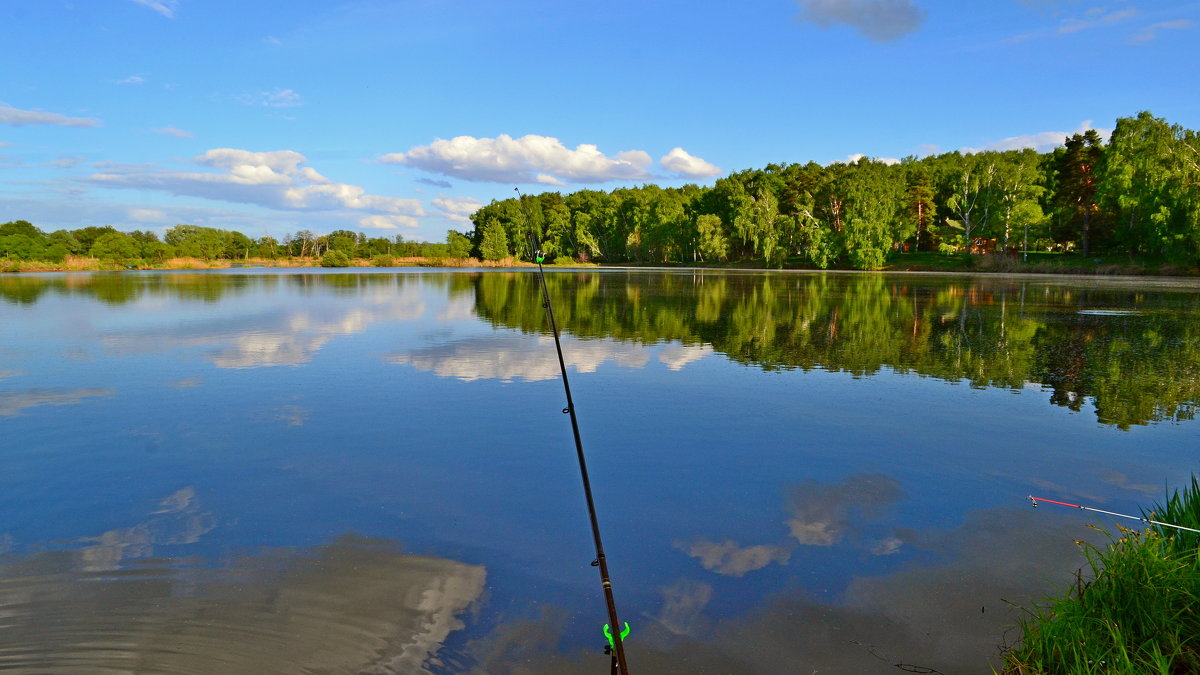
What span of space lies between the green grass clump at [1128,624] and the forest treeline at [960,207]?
196 feet

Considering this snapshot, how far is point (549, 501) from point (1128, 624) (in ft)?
18.2

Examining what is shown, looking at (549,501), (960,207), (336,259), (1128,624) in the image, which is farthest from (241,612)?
(336,259)

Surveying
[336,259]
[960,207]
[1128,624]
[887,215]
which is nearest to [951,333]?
[1128,624]

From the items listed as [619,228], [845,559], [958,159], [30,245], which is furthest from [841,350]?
[30,245]

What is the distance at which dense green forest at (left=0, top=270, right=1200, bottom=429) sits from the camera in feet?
49.5

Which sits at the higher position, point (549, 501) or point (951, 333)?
point (951, 333)

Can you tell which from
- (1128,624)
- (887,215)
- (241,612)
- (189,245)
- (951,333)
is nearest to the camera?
(1128,624)

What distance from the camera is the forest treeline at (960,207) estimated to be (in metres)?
63.2

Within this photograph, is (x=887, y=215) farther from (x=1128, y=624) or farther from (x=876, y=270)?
(x=1128, y=624)

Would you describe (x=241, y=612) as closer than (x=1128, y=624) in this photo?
No

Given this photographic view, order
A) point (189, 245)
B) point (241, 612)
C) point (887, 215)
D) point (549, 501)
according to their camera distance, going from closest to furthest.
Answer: point (241, 612) < point (549, 501) < point (887, 215) < point (189, 245)

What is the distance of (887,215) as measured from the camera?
285ft

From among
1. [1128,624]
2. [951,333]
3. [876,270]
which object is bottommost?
[1128,624]

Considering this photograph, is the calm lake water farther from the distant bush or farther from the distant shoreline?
the distant bush
